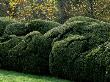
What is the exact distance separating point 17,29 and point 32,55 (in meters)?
2.37

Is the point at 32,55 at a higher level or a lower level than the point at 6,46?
lower

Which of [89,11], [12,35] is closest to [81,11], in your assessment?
[89,11]

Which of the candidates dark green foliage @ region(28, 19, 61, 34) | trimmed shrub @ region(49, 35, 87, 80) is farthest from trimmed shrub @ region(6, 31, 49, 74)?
dark green foliage @ region(28, 19, 61, 34)

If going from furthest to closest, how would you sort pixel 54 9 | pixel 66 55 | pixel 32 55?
pixel 54 9 → pixel 32 55 → pixel 66 55

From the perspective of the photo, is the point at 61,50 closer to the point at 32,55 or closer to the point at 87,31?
the point at 87,31

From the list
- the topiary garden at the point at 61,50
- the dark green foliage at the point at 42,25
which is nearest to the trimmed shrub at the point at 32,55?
the topiary garden at the point at 61,50

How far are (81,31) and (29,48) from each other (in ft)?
6.69

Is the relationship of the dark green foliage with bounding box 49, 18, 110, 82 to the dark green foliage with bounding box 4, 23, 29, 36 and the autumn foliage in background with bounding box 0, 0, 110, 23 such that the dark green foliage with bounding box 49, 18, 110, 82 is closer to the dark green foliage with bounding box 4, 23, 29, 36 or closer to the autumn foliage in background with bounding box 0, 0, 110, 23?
the dark green foliage with bounding box 4, 23, 29, 36

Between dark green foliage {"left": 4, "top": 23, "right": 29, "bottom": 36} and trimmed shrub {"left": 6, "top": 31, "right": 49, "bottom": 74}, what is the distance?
1302mm

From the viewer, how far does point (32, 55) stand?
12.6 m

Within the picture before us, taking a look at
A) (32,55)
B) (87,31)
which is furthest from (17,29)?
(87,31)

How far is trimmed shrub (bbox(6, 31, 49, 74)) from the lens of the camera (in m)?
12.4

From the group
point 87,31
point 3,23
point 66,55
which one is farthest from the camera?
point 3,23

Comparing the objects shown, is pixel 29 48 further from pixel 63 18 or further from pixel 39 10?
pixel 39 10
